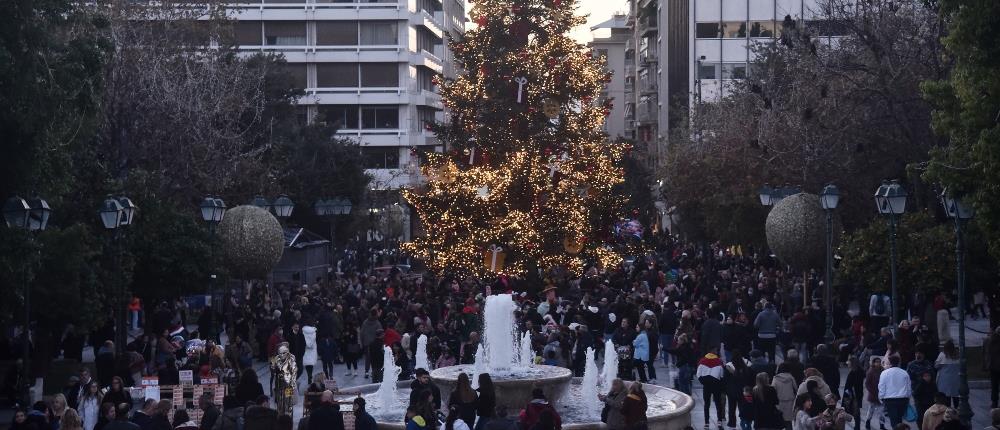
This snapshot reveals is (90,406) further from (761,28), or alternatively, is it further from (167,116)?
(761,28)

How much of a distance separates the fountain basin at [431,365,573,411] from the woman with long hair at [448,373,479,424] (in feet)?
11.8

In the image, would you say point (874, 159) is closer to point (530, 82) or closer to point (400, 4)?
point (530, 82)

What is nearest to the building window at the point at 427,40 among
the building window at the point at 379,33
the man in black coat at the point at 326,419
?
the building window at the point at 379,33

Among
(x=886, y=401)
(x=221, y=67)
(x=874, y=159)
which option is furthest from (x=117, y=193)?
(x=221, y=67)

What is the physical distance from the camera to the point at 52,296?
2341 cm

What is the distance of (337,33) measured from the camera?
80.4m

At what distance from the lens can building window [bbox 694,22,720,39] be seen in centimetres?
8006

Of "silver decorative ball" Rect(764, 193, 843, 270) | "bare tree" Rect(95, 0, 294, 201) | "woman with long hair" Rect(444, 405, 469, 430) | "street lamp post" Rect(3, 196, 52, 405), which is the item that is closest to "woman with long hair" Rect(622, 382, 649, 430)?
"woman with long hair" Rect(444, 405, 469, 430)

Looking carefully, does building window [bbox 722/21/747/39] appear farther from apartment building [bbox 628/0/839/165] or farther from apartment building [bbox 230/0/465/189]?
apartment building [bbox 230/0/465/189]

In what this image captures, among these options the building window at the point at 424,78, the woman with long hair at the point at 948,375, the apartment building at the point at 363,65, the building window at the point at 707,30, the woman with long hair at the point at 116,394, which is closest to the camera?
the woman with long hair at the point at 116,394

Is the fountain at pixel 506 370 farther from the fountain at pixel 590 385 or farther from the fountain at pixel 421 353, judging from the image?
the fountain at pixel 421 353

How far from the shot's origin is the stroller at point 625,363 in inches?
947

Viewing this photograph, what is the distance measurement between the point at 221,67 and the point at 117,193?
2030 centimetres

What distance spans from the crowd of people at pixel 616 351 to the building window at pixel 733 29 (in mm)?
40190
